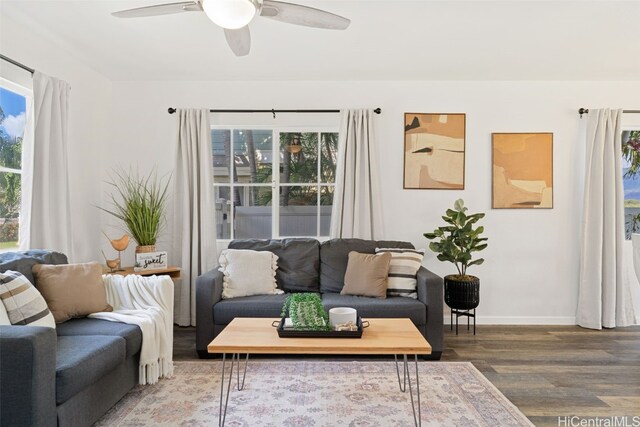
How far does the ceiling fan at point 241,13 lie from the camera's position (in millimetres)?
1893

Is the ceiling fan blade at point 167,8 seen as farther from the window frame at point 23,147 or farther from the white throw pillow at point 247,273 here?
the white throw pillow at point 247,273

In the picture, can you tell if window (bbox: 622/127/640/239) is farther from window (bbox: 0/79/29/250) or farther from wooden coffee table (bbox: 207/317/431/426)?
window (bbox: 0/79/29/250)

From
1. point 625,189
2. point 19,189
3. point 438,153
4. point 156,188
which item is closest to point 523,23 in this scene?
point 438,153

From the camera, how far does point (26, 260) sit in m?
2.65

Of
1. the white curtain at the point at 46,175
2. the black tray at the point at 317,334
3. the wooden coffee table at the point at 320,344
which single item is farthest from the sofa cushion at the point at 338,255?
the white curtain at the point at 46,175

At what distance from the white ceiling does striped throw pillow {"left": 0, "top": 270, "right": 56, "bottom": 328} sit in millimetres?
1829

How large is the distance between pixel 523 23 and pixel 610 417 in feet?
8.62

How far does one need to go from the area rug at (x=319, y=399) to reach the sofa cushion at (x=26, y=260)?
1.00 metres

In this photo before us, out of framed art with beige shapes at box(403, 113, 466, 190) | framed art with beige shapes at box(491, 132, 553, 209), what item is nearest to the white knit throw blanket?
framed art with beige shapes at box(403, 113, 466, 190)

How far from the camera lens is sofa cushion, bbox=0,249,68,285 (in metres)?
2.51

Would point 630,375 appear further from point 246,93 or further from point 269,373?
point 246,93

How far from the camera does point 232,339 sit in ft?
7.32

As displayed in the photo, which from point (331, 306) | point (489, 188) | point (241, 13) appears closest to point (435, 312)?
point (331, 306)

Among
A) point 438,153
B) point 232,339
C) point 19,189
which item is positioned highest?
point 438,153
